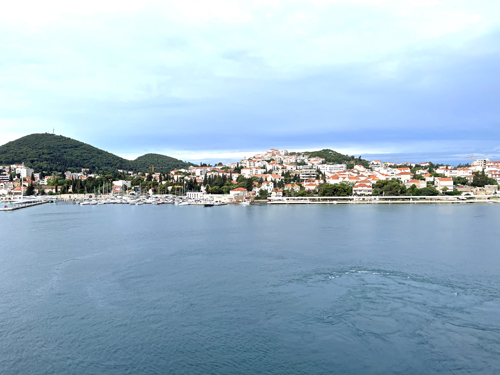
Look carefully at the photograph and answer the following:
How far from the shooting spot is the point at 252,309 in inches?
204

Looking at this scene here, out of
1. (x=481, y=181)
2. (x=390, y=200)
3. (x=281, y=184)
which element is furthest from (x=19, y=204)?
(x=481, y=181)

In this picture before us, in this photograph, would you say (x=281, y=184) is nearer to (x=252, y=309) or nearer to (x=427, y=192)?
(x=427, y=192)

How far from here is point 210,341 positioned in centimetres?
429

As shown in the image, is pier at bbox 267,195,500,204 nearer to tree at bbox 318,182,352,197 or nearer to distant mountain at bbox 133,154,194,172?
tree at bbox 318,182,352,197

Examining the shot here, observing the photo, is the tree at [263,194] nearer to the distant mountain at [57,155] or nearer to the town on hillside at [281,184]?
the town on hillside at [281,184]

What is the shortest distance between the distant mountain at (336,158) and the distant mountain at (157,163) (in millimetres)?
29621

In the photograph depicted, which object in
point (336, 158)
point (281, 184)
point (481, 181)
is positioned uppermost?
point (336, 158)

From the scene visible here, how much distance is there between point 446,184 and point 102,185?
34993 millimetres

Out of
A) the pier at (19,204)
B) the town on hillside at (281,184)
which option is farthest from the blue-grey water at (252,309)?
the town on hillside at (281,184)

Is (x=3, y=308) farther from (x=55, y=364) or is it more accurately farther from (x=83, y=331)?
(x=55, y=364)

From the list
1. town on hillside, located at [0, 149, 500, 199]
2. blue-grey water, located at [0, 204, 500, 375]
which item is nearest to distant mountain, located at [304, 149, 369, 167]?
town on hillside, located at [0, 149, 500, 199]

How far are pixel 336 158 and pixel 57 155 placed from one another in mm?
46063

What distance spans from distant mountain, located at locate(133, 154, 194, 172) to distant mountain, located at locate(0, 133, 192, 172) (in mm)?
240

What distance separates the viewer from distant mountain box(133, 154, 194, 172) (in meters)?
72.9
